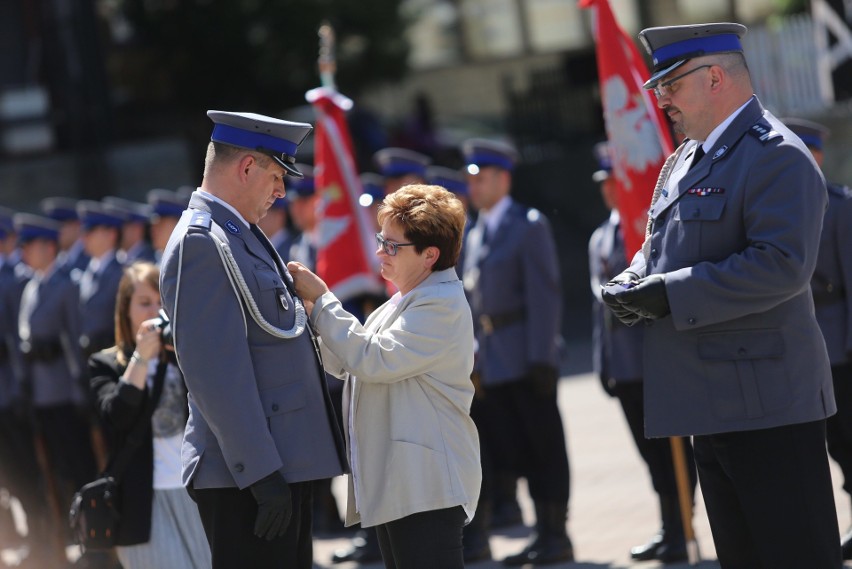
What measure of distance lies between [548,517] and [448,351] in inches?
113

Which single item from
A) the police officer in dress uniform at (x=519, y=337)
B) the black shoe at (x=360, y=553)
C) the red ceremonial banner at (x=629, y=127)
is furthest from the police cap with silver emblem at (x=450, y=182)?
the black shoe at (x=360, y=553)

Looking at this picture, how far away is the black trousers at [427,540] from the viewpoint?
13.4ft

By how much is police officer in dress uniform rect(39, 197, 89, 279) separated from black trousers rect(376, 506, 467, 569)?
5128 millimetres

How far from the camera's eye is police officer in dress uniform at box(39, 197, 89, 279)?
28.9ft

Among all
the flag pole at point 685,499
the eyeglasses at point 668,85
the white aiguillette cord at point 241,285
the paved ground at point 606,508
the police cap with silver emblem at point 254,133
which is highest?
the police cap with silver emblem at point 254,133

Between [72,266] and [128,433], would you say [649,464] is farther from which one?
[72,266]

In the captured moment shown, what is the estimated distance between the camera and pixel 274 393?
397cm

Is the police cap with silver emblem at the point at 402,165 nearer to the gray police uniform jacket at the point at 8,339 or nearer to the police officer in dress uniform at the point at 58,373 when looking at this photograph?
the police officer in dress uniform at the point at 58,373

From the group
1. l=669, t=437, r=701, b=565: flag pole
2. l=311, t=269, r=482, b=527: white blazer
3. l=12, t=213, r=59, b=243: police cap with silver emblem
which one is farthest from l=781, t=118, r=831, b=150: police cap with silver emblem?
l=12, t=213, r=59, b=243: police cap with silver emblem

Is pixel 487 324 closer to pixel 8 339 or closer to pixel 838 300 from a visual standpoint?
pixel 838 300

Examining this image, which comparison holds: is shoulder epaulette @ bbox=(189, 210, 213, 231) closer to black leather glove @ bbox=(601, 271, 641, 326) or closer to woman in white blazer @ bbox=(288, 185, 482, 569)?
woman in white blazer @ bbox=(288, 185, 482, 569)

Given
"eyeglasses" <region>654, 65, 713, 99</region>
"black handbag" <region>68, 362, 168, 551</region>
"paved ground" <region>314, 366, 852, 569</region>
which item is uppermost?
"eyeglasses" <region>654, 65, 713, 99</region>

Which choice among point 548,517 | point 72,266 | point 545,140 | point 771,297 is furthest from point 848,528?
point 545,140

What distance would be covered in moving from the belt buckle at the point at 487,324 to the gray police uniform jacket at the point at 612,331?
0.57 meters
